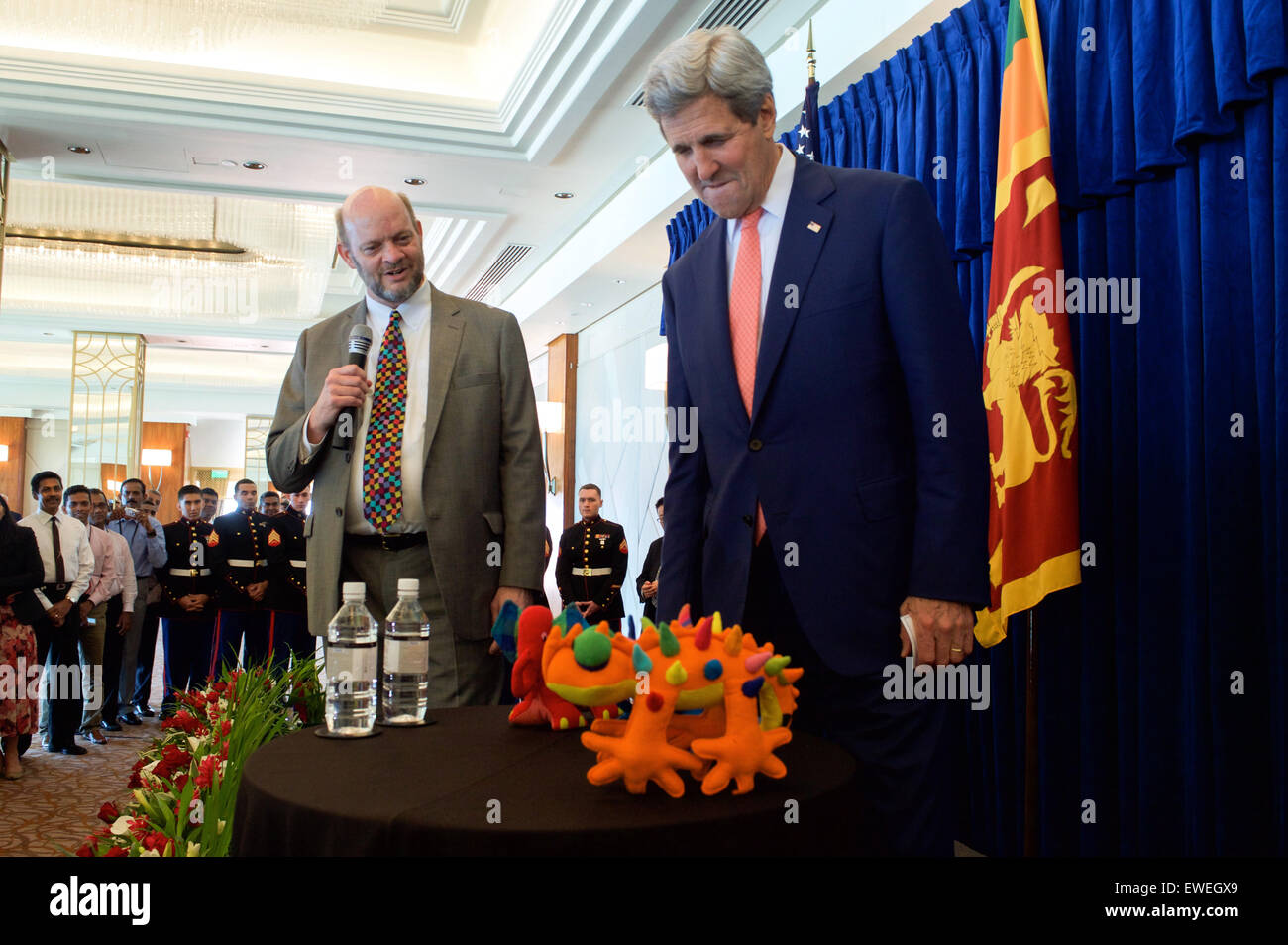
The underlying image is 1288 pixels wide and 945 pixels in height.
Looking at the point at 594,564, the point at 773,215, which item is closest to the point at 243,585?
the point at 594,564

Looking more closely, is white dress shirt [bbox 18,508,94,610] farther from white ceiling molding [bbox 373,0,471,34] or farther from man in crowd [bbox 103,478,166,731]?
white ceiling molding [bbox 373,0,471,34]

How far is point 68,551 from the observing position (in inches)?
212

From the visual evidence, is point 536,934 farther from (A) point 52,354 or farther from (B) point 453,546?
(A) point 52,354

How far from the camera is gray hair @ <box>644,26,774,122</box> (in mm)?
1438

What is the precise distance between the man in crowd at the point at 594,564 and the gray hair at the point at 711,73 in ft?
18.1

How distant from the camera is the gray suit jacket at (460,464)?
1.95 metres

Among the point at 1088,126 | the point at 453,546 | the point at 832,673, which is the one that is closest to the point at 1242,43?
the point at 1088,126

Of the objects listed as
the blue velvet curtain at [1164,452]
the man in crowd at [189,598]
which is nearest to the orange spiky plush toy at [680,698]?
the blue velvet curtain at [1164,452]

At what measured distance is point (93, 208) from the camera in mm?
8484

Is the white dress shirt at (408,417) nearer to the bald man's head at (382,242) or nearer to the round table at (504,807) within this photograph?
the bald man's head at (382,242)

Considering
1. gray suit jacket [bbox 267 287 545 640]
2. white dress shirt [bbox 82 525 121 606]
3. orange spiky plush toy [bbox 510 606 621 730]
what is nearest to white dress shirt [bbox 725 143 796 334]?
orange spiky plush toy [bbox 510 606 621 730]

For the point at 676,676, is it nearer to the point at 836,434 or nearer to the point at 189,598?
the point at 836,434

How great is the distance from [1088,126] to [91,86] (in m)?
5.50

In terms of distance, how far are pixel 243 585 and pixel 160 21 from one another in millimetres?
3434
